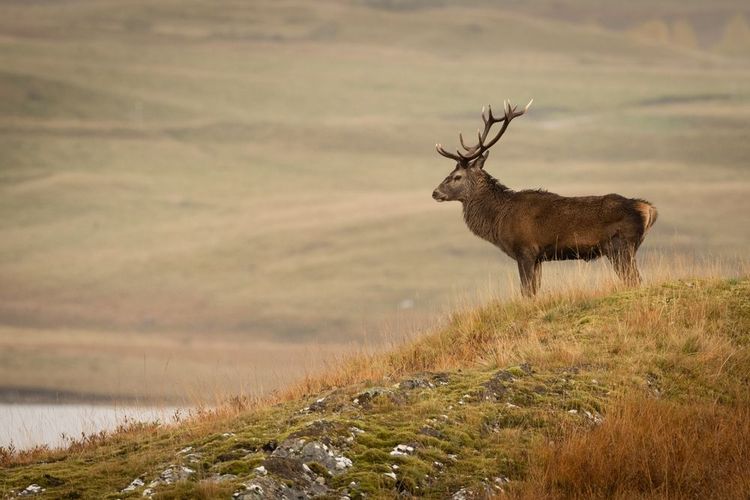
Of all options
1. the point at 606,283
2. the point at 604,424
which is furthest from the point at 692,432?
the point at 606,283

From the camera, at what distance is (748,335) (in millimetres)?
15359

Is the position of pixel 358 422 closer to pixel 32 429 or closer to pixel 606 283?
pixel 32 429

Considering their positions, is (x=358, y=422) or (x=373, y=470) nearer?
(x=373, y=470)

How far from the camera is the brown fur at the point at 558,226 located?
18.6m

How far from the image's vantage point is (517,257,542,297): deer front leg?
758 inches

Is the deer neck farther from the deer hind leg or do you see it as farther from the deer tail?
the deer tail

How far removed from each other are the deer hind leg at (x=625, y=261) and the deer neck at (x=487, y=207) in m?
2.24

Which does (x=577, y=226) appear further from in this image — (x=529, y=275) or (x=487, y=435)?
(x=487, y=435)

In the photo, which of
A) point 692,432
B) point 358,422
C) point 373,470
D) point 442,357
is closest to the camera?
point 373,470

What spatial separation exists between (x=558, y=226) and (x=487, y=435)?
8241mm

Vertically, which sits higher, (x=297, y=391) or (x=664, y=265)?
(x=664, y=265)

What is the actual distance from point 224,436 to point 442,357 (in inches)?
223

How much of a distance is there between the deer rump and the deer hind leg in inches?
0.6

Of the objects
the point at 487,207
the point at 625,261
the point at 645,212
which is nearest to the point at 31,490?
the point at 625,261
